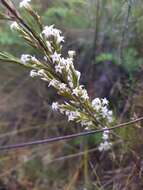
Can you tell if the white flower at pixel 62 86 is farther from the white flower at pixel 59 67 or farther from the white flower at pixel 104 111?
the white flower at pixel 104 111

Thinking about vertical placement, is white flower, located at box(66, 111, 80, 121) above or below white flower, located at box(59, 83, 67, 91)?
below

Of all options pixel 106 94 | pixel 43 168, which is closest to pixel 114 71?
pixel 106 94

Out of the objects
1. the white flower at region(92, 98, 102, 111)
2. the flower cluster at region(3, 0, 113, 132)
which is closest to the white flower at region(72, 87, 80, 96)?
the flower cluster at region(3, 0, 113, 132)

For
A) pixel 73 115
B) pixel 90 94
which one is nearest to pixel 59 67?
pixel 73 115

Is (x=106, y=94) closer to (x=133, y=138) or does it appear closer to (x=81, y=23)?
(x=81, y=23)

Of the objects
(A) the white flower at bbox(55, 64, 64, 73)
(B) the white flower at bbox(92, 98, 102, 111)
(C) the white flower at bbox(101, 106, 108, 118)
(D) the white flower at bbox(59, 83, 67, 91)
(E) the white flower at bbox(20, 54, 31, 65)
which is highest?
(E) the white flower at bbox(20, 54, 31, 65)

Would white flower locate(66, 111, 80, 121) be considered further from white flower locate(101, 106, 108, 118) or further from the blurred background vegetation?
the blurred background vegetation

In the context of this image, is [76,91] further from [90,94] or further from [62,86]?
[90,94]

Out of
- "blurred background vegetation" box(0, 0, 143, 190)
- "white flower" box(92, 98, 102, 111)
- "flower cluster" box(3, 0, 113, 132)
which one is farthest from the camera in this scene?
"blurred background vegetation" box(0, 0, 143, 190)

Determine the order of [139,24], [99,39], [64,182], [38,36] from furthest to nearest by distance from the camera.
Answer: [99,39]
[64,182]
[139,24]
[38,36]
